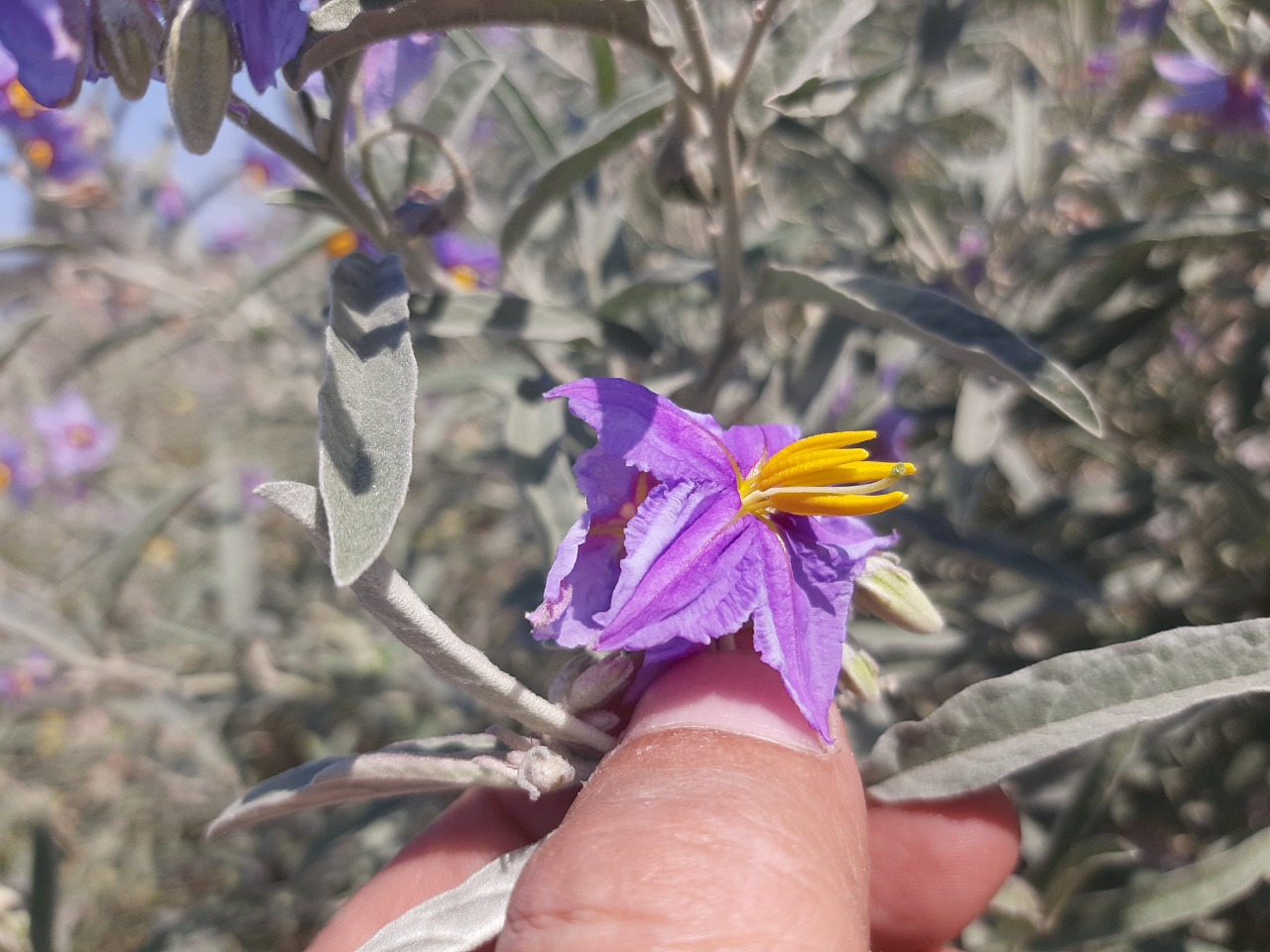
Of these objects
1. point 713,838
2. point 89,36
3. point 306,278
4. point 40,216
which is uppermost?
point 89,36

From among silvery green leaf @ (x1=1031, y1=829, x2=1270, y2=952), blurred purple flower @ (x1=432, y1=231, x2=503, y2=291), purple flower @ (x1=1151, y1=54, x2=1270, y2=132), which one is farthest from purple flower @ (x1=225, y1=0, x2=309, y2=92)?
purple flower @ (x1=1151, y1=54, x2=1270, y2=132)

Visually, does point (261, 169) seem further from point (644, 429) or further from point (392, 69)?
point (644, 429)

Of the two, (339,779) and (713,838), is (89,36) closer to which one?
(339,779)

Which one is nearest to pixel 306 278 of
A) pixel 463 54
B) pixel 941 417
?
pixel 463 54

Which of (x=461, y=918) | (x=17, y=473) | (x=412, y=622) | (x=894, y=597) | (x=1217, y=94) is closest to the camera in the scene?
(x=412, y=622)

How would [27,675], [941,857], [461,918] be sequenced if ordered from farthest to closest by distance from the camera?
[27,675] → [941,857] → [461,918]

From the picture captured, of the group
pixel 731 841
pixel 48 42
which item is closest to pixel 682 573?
pixel 731 841

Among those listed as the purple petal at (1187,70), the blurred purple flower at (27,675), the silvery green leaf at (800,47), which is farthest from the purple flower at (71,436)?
the purple petal at (1187,70)
